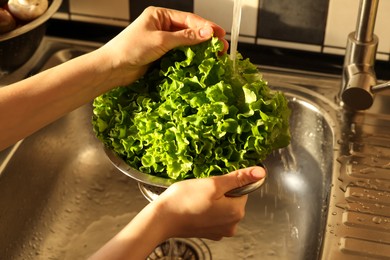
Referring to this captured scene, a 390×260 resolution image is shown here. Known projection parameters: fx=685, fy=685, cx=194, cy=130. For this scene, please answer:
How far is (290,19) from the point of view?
1442mm

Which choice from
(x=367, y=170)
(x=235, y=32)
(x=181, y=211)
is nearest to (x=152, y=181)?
(x=181, y=211)

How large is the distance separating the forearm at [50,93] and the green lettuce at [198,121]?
55 millimetres

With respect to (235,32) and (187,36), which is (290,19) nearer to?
(235,32)

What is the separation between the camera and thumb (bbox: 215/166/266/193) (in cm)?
99

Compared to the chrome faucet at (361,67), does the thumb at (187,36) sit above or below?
above

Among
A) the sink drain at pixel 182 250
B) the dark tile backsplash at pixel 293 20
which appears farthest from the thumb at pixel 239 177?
the dark tile backsplash at pixel 293 20

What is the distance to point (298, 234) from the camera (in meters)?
1.30

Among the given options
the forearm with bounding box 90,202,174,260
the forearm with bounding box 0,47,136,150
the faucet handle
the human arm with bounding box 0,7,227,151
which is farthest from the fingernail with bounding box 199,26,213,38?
the faucet handle

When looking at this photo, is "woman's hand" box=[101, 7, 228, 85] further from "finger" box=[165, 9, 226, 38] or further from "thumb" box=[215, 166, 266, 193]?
"thumb" box=[215, 166, 266, 193]

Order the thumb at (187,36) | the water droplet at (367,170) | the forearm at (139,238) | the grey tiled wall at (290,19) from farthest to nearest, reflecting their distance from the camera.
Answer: the grey tiled wall at (290,19)
the water droplet at (367,170)
the thumb at (187,36)
the forearm at (139,238)

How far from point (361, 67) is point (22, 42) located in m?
0.66

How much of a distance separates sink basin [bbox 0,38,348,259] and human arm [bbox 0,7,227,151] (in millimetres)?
232

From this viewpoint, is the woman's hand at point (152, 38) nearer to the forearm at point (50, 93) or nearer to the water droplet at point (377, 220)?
the forearm at point (50, 93)

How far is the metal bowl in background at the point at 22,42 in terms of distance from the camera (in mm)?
1311
